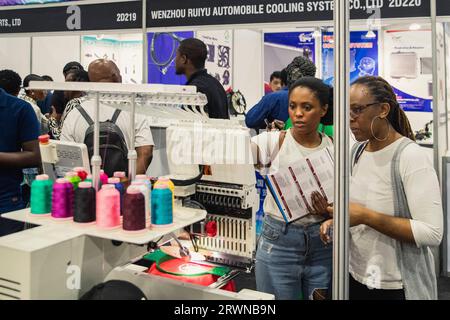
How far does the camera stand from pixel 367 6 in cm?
250

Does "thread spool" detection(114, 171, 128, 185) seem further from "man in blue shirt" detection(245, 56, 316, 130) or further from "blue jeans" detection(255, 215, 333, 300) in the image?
"man in blue shirt" detection(245, 56, 316, 130)

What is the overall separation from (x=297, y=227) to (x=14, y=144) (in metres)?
1.62

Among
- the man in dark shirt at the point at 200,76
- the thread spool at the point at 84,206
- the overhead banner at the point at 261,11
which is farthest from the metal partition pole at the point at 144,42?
the thread spool at the point at 84,206

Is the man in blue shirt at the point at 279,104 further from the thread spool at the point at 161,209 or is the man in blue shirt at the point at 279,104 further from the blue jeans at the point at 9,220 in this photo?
the blue jeans at the point at 9,220

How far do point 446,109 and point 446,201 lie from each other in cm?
61

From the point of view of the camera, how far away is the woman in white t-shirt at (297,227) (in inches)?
73.7

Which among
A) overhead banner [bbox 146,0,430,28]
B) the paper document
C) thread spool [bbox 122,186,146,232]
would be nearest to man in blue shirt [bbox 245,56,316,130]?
overhead banner [bbox 146,0,430,28]

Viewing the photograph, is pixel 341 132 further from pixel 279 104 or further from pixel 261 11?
pixel 261 11

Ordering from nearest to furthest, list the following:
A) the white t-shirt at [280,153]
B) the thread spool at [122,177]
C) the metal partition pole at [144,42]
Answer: the thread spool at [122,177]
the white t-shirt at [280,153]
the metal partition pole at [144,42]

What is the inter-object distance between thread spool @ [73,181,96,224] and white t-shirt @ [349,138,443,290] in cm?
97

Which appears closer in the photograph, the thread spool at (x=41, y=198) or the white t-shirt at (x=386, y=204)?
the thread spool at (x=41, y=198)

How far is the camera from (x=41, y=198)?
155 centimetres

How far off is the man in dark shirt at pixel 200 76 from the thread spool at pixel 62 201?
103 centimetres
